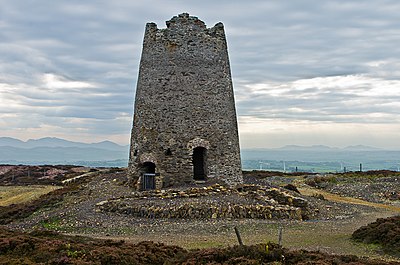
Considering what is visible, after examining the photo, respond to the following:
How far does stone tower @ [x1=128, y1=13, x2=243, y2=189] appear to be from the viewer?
2669cm

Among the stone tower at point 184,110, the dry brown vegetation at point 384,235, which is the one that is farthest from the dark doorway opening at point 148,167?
the dry brown vegetation at point 384,235

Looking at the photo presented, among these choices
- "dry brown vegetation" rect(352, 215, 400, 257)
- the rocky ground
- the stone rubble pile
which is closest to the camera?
"dry brown vegetation" rect(352, 215, 400, 257)

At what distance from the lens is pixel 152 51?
1097 inches

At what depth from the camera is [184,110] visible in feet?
87.7

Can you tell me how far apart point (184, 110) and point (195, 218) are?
7685 millimetres

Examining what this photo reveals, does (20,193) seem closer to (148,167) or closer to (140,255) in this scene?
(148,167)

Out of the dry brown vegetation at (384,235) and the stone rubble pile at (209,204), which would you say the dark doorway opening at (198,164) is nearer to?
the stone rubble pile at (209,204)

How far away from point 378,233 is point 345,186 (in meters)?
22.0

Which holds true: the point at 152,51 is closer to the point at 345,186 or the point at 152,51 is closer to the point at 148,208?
the point at 148,208

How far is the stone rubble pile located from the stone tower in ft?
7.68

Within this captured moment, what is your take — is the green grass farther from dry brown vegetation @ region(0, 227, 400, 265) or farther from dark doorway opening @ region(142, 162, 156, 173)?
dry brown vegetation @ region(0, 227, 400, 265)

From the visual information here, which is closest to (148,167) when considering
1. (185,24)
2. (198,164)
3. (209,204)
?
(198,164)

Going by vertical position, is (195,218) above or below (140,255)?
above

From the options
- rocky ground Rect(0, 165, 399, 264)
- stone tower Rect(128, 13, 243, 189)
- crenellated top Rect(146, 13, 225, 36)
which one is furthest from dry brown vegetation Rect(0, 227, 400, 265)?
crenellated top Rect(146, 13, 225, 36)
